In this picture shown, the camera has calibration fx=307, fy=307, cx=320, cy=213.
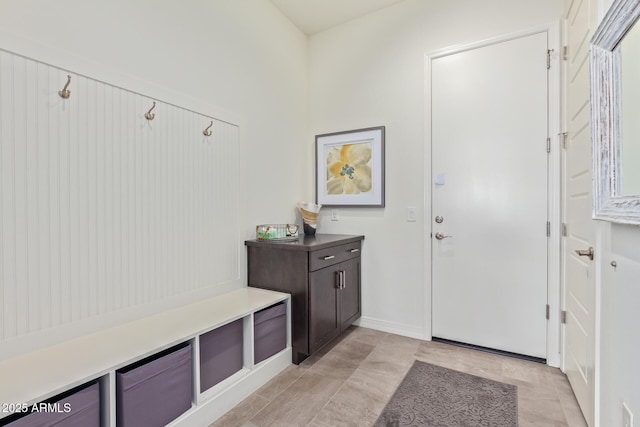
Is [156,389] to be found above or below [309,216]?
below

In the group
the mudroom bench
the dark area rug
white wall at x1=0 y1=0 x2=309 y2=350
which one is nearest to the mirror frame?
the dark area rug

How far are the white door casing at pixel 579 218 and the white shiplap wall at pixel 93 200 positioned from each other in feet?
7.07

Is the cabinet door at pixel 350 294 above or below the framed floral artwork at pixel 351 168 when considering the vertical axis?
below

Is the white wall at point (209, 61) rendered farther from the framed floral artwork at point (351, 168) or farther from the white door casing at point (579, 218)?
the white door casing at point (579, 218)

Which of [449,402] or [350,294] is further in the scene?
[350,294]

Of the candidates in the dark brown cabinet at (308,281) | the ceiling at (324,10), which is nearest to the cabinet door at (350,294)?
the dark brown cabinet at (308,281)

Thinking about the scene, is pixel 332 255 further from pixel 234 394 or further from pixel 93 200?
pixel 93 200

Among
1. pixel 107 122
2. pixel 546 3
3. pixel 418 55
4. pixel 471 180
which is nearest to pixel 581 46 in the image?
pixel 546 3

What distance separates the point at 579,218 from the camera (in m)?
1.73

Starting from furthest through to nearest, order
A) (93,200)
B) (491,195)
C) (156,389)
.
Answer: (491,195), (93,200), (156,389)

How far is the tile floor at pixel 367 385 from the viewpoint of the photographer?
1612 mm

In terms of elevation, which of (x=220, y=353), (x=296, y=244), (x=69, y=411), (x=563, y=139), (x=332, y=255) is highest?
(x=563, y=139)

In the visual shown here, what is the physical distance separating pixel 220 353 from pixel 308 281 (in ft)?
2.27

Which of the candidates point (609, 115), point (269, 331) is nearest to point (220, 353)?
point (269, 331)
